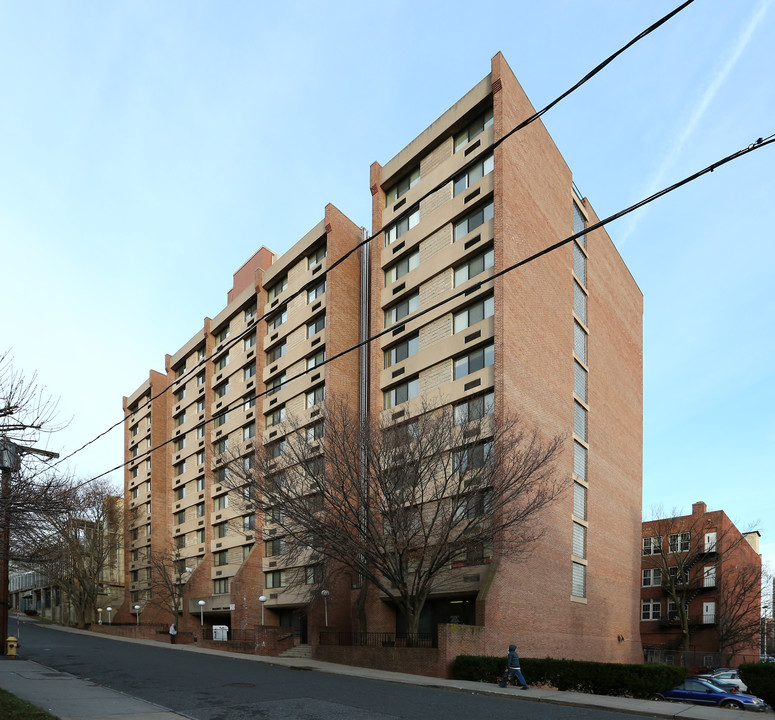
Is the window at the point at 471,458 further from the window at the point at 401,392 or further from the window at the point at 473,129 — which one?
the window at the point at 473,129

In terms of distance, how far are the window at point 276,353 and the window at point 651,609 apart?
117 feet

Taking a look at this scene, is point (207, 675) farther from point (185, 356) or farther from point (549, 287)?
point (185, 356)

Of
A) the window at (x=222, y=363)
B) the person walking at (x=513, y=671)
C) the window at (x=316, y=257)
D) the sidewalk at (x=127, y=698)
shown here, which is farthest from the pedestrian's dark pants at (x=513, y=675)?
the window at (x=222, y=363)

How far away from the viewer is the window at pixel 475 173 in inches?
1404

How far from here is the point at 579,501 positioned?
37688 mm

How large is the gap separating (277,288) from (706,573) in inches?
1496

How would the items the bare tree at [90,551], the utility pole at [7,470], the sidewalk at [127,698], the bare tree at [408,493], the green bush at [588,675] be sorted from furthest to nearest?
the bare tree at [90,551] < the bare tree at [408,493] < the green bush at [588,675] < the sidewalk at [127,698] < the utility pole at [7,470]

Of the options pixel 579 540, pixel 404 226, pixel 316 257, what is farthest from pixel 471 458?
pixel 316 257

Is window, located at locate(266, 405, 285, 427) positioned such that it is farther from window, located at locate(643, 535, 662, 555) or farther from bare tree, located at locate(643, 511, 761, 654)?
window, located at locate(643, 535, 662, 555)

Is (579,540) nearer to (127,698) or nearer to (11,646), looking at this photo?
(127,698)

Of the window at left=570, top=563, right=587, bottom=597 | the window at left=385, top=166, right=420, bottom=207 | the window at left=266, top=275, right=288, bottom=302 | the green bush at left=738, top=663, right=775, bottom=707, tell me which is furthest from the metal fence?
the window at left=266, top=275, right=288, bottom=302

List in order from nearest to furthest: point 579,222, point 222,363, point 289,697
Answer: point 289,697 → point 579,222 → point 222,363

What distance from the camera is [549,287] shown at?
122 feet

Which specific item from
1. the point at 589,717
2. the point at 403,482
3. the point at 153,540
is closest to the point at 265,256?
the point at 153,540
